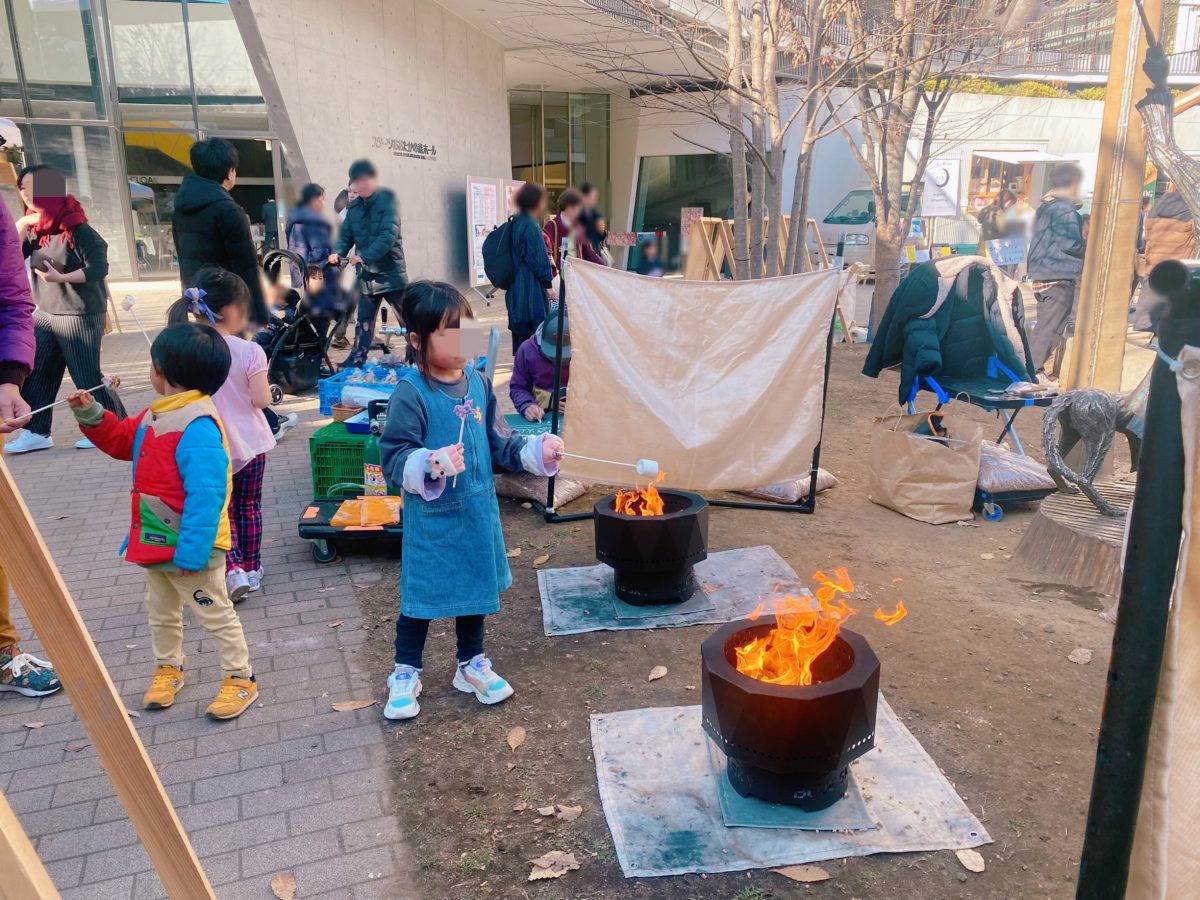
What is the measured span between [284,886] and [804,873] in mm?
1564

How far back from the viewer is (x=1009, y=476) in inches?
221

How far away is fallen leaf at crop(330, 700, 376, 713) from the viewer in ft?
11.5

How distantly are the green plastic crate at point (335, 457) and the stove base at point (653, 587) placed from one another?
2.03 metres

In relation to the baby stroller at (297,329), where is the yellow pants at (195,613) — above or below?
below

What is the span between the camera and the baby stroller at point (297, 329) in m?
8.31

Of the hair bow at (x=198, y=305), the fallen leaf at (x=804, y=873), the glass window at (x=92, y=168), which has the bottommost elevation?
the fallen leaf at (x=804, y=873)

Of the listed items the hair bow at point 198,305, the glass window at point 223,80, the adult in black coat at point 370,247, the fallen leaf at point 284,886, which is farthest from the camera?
the glass window at point 223,80

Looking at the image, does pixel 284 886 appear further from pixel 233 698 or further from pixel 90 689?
pixel 90 689

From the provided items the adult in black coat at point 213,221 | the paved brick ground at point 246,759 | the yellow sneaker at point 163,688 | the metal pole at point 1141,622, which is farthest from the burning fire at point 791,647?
the adult in black coat at point 213,221

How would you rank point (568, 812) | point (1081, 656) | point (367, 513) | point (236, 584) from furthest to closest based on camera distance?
point (367, 513) < point (236, 584) < point (1081, 656) < point (568, 812)

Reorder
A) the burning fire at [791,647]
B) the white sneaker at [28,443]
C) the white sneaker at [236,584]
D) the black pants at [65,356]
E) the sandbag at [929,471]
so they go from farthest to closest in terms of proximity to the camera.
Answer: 1. the white sneaker at [28,443]
2. the black pants at [65,356]
3. the sandbag at [929,471]
4. the white sneaker at [236,584]
5. the burning fire at [791,647]

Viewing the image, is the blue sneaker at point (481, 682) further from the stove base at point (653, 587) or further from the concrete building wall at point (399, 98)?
the concrete building wall at point (399, 98)

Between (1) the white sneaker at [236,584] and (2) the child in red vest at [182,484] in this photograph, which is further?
Result: (1) the white sneaker at [236,584]

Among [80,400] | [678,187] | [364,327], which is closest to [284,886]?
[80,400]
